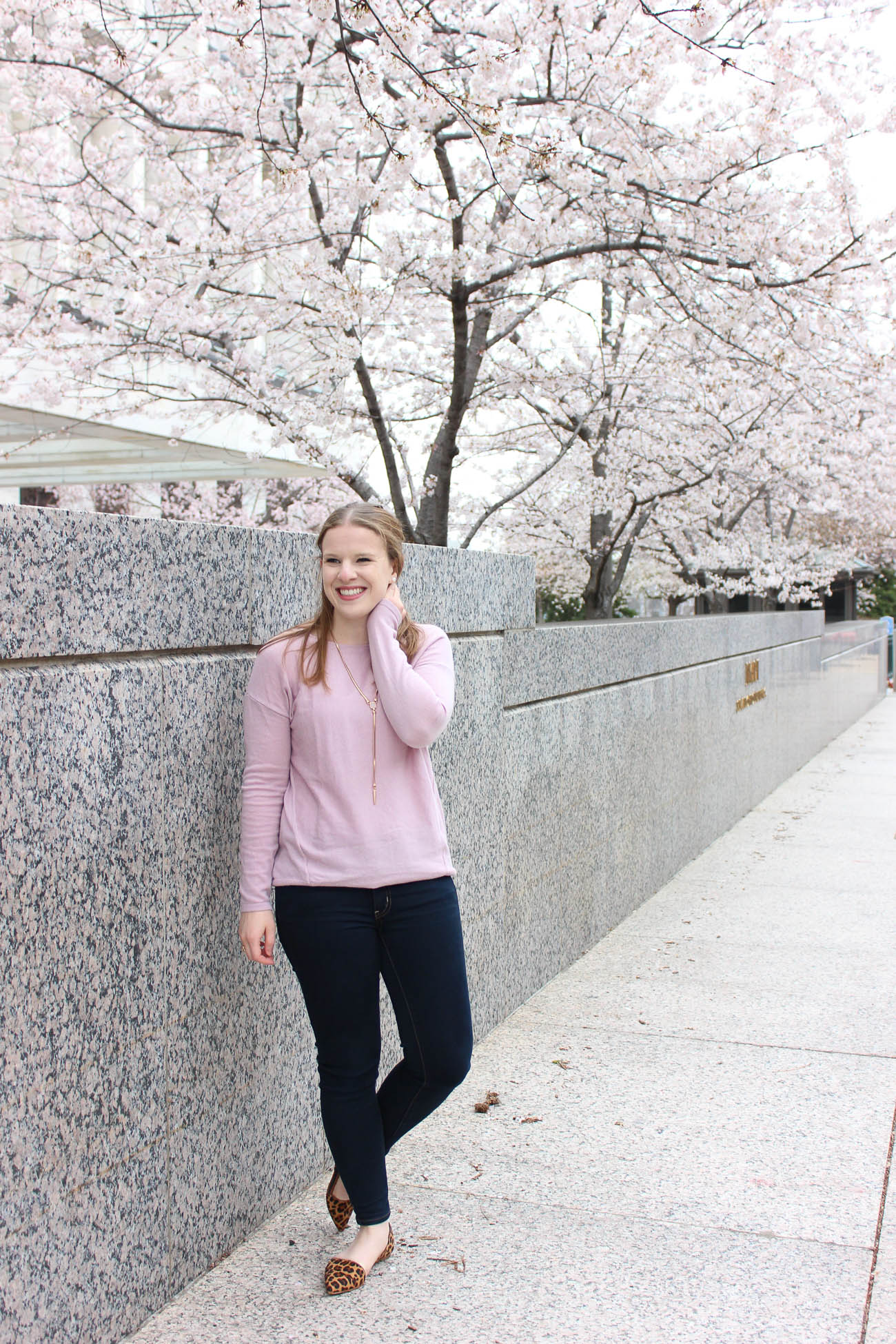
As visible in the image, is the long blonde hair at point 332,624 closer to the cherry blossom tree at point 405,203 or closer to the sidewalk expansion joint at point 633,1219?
the sidewalk expansion joint at point 633,1219

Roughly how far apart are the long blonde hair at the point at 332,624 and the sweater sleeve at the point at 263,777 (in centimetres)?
7

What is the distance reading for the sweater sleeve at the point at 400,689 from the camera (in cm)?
288

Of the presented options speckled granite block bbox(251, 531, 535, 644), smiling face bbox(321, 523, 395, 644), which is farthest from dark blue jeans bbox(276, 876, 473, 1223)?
speckled granite block bbox(251, 531, 535, 644)

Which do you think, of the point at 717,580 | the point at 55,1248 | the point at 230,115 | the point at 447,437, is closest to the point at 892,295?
the point at 447,437

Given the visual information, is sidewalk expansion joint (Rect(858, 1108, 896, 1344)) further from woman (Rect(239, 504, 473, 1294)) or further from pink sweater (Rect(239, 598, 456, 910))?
pink sweater (Rect(239, 598, 456, 910))

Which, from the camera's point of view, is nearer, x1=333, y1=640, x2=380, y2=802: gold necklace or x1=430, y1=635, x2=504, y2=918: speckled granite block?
x1=333, y1=640, x2=380, y2=802: gold necklace

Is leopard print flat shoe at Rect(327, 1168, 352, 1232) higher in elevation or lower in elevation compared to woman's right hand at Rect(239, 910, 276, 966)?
lower

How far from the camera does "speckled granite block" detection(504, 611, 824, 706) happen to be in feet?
17.5

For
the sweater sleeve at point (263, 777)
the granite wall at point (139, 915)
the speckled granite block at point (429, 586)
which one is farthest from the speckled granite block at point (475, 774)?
the sweater sleeve at point (263, 777)

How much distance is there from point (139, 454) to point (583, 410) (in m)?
8.16

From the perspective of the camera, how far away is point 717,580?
20.1 meters

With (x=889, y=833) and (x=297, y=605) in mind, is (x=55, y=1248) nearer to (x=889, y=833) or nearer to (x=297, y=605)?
(x=297, y=605)

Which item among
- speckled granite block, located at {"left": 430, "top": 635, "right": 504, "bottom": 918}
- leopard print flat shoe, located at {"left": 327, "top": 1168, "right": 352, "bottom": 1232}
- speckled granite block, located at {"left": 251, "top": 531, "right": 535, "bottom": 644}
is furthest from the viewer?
speckled granite block, located at {"left": 430, "top": 635, "right": 504, "bottom": 918}

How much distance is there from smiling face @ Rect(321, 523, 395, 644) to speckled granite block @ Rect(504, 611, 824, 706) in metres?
2.10
